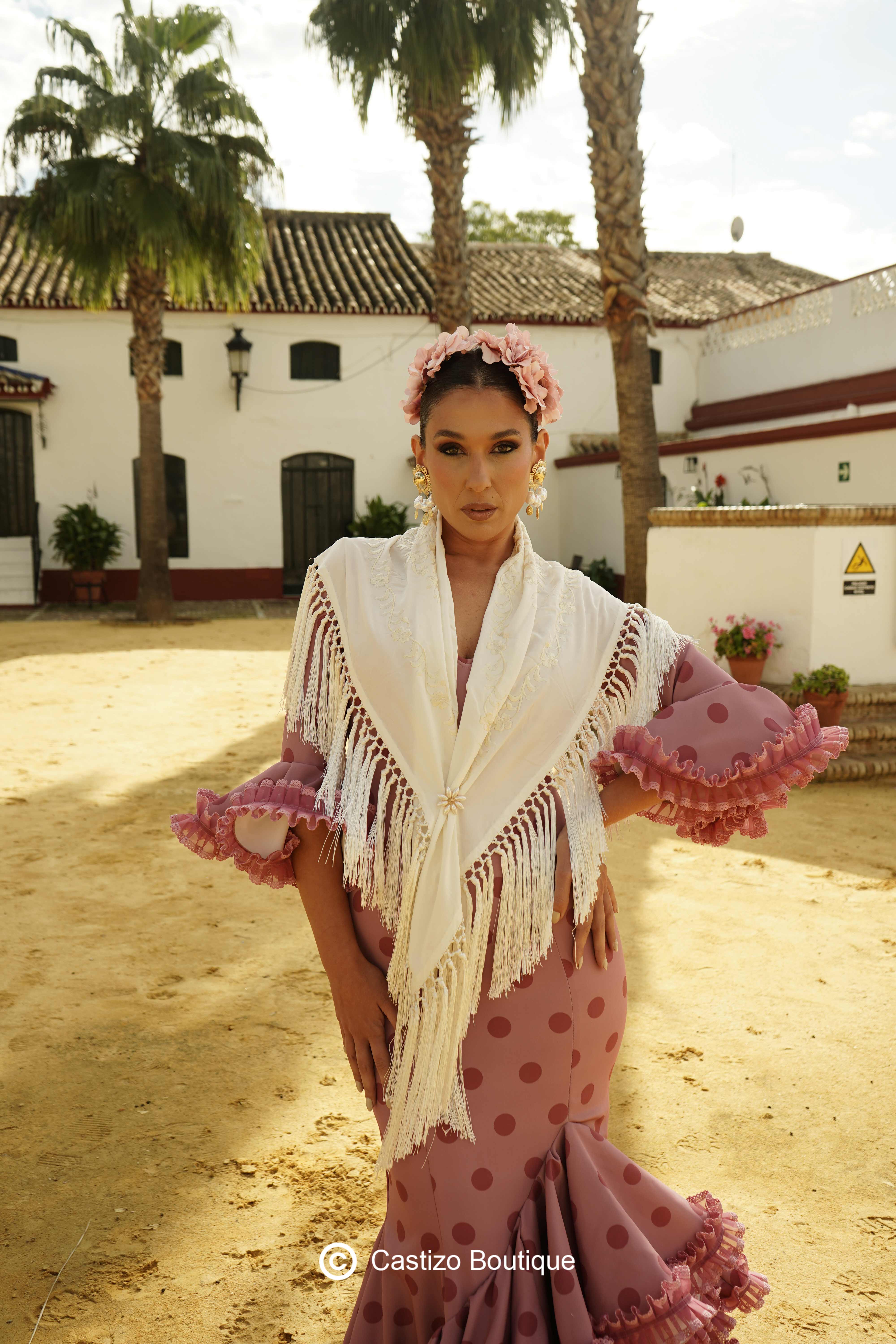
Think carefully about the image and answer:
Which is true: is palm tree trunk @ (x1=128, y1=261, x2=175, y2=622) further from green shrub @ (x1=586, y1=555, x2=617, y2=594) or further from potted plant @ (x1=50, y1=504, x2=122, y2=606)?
green shrub @ (x1=586, y1=555, x2=617, y2=594)

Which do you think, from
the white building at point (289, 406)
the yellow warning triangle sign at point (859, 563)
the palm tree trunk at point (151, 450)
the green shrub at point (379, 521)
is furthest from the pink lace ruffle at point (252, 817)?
the green shrub at point (379, 521)

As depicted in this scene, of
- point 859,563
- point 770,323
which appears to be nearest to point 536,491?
point 859,563

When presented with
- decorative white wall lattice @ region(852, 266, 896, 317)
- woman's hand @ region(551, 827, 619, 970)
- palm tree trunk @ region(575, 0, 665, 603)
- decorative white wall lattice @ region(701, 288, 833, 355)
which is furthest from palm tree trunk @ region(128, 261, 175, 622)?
woman's hand @ region(551, 827, 619, 970)

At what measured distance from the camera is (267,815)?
1.78 meters

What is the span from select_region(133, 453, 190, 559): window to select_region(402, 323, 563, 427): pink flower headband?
17.9m

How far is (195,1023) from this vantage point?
3.67 metres

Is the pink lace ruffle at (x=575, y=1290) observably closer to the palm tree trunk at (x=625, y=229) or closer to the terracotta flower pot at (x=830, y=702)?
the terracotta flower pot at (x=830, y=702)

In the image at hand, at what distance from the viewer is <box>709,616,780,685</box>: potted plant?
25.1 feet

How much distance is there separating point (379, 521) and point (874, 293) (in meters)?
8.59

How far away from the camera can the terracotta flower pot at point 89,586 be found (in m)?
18.1

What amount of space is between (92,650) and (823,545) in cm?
872

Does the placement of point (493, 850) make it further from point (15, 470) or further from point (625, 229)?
point (15, 470)

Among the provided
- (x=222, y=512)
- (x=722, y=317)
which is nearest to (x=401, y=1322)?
(x=222, y=512)

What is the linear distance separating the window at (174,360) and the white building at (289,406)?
30mm
